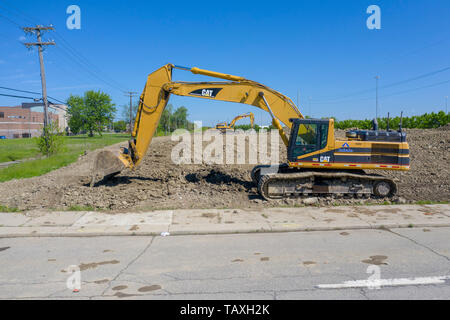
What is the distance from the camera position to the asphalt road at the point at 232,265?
4.38m

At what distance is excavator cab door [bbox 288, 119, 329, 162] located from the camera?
962 centimetres

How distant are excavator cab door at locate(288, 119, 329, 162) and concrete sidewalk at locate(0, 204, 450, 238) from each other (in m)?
1.73

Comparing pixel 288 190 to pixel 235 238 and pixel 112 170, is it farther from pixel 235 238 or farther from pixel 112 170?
pixel 112 170

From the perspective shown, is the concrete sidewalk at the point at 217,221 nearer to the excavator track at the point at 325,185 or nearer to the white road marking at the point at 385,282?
the excavator track at the point at 325,185

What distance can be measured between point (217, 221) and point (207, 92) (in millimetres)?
4419

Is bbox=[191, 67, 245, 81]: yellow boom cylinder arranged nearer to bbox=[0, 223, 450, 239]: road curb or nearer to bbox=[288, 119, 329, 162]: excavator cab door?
bbox=[288, 119, 329, 162]: excavator cab door

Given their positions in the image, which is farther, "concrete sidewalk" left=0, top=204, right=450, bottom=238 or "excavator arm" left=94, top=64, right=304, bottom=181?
"excavator arm" left=94, top=64, right=304, bottom=181

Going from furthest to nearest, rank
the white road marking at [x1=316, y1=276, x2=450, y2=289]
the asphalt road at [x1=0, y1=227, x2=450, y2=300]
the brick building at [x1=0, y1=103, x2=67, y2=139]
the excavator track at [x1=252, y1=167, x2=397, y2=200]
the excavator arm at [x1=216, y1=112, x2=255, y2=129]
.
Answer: the brick building at [x1=0, y1=103, x2=67, y2=139], the excavator arm at [x1=216, y1=112, x2=255, y2=129], the excavator track at [x1=252, y1=167, x2=397, y2=200], the white road marking at [x1=316, y1=276, x2=450, y2=289], the asphalt road at [x1=0, y1=227, x2=450, y2=300]

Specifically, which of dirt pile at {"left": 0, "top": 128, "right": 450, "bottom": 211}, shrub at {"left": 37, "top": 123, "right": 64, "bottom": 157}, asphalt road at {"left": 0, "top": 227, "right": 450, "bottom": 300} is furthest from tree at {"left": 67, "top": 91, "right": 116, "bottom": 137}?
asphalt road at {"left": 0, "top": 227, "right": 450, "bottom": 300}

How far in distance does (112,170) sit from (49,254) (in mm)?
4629

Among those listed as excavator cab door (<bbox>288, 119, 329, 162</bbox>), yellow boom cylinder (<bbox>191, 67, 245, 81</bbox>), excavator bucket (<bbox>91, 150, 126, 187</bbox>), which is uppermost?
yellow boom cylinder (<bbox>191, 67, 245, 81</bbox>)

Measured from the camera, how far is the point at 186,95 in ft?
34.1

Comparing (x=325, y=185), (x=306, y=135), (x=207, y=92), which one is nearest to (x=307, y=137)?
(x=306, y=135)
